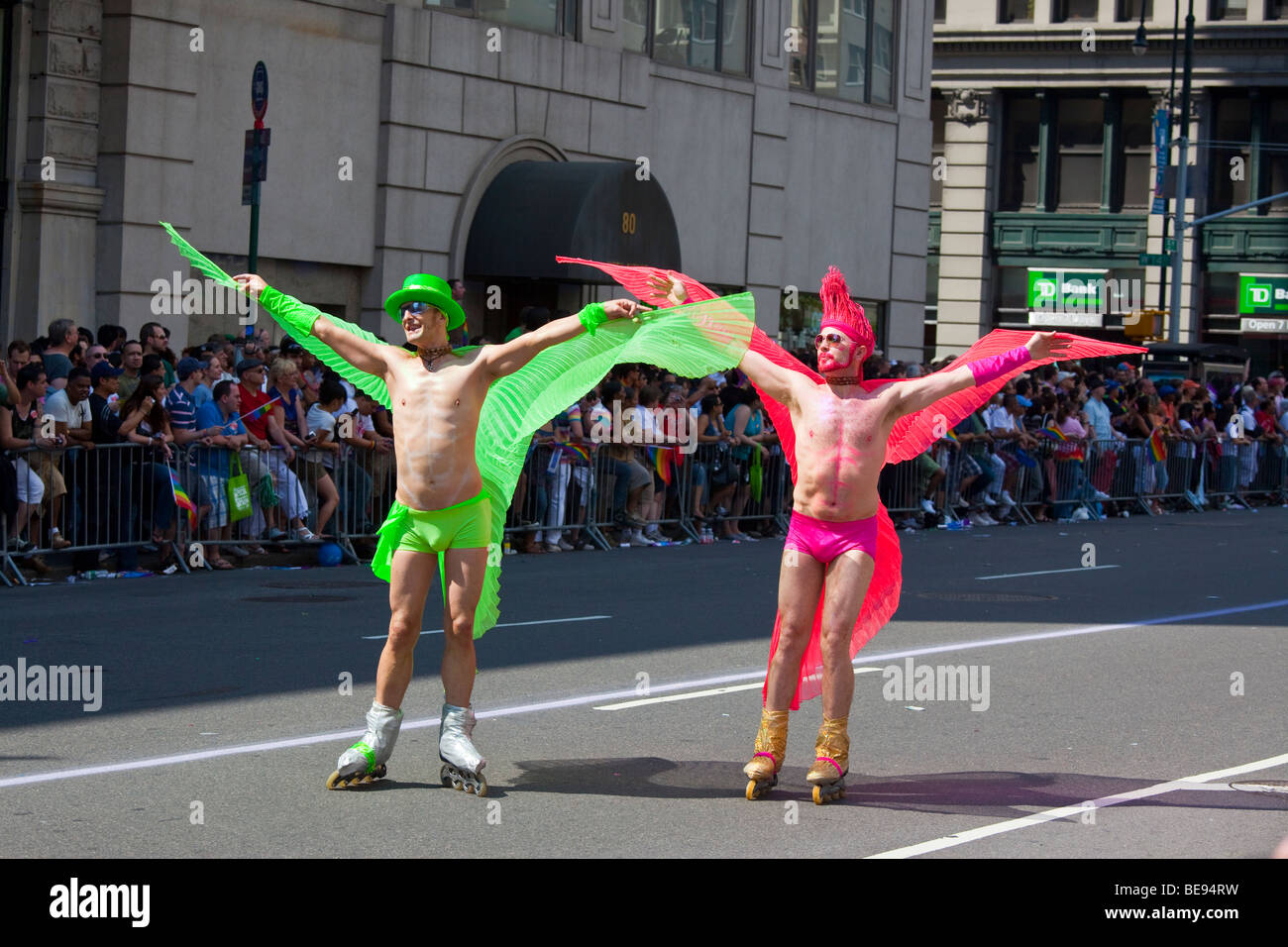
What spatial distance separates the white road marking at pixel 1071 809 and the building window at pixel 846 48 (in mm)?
23423

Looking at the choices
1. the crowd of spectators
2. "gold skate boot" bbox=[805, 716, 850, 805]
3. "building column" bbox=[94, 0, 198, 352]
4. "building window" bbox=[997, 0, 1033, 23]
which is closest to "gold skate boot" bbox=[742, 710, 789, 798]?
"gold skate boot" bbox=[805, 716, 850, 805]

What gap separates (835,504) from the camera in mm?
7590

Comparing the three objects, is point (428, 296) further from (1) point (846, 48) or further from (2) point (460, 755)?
(1) point (846, 48)

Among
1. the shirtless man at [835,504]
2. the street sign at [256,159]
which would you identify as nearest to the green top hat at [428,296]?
the shirtless man at [835,504]

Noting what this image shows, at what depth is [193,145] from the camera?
21.0 meters

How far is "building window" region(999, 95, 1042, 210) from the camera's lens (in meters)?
46.6

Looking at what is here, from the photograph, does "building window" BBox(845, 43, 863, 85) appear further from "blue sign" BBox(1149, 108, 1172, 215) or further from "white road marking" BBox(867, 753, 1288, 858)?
"white road marking" BBox(867, 753, 1288, 858)

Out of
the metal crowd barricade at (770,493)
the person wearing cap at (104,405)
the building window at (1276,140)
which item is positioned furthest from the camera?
the building window at (1276,140)

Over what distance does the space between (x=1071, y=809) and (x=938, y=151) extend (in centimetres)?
4138

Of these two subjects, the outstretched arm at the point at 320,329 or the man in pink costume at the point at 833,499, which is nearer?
the man in pink costume at the point at 833,499

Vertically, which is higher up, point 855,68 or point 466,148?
point 855,68

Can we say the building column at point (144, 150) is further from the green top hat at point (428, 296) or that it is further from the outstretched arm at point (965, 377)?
the outstretched arm at point (965, 377)

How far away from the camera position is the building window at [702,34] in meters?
28.1

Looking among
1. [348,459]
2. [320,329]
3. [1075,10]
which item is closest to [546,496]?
[348,459]
